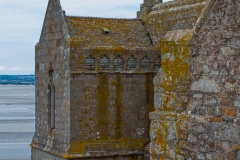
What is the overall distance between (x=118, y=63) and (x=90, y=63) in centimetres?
79

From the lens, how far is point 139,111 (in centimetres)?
1490

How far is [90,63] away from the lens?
566 inches

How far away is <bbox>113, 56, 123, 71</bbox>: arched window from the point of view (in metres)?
14.6

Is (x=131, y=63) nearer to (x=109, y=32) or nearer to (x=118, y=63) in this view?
(x=118, y=63)

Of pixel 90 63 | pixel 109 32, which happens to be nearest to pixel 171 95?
pixel 90 63

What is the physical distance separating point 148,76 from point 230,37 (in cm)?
964

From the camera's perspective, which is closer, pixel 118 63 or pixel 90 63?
pixel 90 63

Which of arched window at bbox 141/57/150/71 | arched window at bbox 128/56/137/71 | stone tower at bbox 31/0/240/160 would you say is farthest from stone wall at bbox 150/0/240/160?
arched window at bbox 141/57/150/71

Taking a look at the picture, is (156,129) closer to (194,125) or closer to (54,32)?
(194,125)

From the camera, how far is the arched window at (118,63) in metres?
14.6

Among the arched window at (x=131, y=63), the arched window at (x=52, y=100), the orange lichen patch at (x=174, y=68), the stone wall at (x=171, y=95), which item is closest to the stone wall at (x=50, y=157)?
the arched window at (x=52, y=100)

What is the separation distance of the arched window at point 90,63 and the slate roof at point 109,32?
33 cm

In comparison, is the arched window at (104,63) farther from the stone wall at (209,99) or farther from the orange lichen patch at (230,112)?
the orange lichen patch at (230,112)

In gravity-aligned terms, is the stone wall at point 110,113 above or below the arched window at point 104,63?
below
